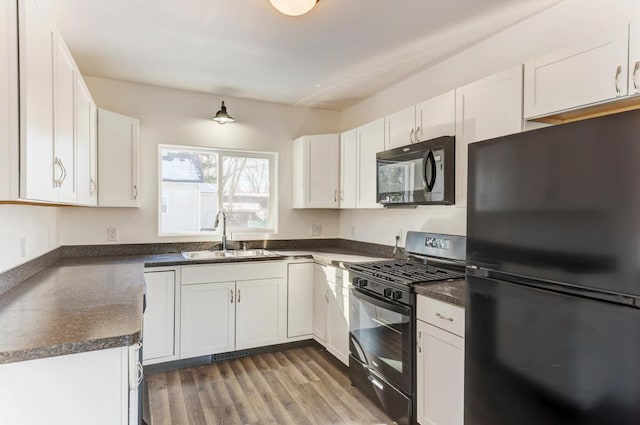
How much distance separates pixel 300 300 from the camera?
11.3ft

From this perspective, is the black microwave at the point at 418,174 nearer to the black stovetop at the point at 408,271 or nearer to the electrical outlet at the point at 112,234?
the black stovetop at the point at 408,271

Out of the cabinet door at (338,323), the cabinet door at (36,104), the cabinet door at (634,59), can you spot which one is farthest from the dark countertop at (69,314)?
the cabinet door at (634,59)

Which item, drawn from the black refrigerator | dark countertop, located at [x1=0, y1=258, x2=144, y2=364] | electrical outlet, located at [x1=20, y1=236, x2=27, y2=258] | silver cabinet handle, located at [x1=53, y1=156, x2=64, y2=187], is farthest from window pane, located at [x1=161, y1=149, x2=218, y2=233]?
the black refrigerator

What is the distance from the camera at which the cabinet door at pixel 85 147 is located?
208 centimetres

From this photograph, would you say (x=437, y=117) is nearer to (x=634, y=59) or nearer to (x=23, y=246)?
(x=634, y=59)

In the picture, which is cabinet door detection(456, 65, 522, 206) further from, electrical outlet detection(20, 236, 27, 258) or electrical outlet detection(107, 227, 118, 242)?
electrical outlet detection(107, 227, 118, 242)

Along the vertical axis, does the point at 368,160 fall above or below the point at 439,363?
above

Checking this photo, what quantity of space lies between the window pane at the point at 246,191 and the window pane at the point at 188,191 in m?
0.12

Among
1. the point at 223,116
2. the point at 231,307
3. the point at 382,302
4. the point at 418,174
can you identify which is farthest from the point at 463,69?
the point at 231,307

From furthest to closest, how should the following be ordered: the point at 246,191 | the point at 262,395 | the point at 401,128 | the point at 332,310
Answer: the point at 246,191, the point at 332,310, the point at 401,128, the point at 262,395

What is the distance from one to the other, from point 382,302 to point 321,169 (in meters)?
1.75

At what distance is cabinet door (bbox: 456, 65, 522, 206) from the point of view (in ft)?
6.25

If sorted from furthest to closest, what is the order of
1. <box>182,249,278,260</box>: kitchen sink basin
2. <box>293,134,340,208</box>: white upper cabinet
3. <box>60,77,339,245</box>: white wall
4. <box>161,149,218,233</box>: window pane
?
<box>293,134,340,208</box>: white upper cabinet < <box>161,149,218,233</box>: window pane < <box>182,249,278,260</box>: kitchen sink basin < <box>60,77,339,245</box>: white wall

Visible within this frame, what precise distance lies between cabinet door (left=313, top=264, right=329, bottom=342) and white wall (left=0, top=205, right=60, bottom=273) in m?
2.14
